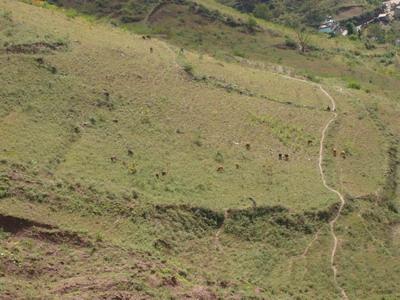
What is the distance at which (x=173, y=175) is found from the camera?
115 ft

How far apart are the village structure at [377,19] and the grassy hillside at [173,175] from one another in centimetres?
6127

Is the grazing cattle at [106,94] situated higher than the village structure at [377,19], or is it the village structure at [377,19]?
the grazing cattle at [106,94]

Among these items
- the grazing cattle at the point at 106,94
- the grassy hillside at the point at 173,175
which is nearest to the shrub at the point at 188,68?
the grassy hillside at the point at 173,175

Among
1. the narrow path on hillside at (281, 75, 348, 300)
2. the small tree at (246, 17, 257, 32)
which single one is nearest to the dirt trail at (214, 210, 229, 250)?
the narrow path on hillside at (281, 75, 348, 300)

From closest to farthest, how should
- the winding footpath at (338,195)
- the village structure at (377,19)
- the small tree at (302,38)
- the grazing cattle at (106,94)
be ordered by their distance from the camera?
the winding footpath at (338,195)
the grazing cattle at (106,94)
the small tree at (302,38)
the village structure at (377,19)

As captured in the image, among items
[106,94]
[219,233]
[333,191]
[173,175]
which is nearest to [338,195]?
[333,191]

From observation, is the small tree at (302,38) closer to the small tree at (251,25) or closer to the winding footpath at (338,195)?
the small tree at (251,25)

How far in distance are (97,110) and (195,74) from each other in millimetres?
10762

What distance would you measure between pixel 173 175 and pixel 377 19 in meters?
96.6

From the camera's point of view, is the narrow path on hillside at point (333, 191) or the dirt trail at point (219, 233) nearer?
the dirt trail at point (219, 233)

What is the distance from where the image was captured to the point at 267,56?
76.8 m

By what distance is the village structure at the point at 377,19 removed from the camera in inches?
4358

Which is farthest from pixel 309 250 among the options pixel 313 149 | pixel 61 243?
pixel 61 243

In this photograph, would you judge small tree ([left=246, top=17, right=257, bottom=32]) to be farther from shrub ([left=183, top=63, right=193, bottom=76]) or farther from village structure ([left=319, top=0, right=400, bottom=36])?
shrub ([left=183, top=63, right=193, bottom=76])
